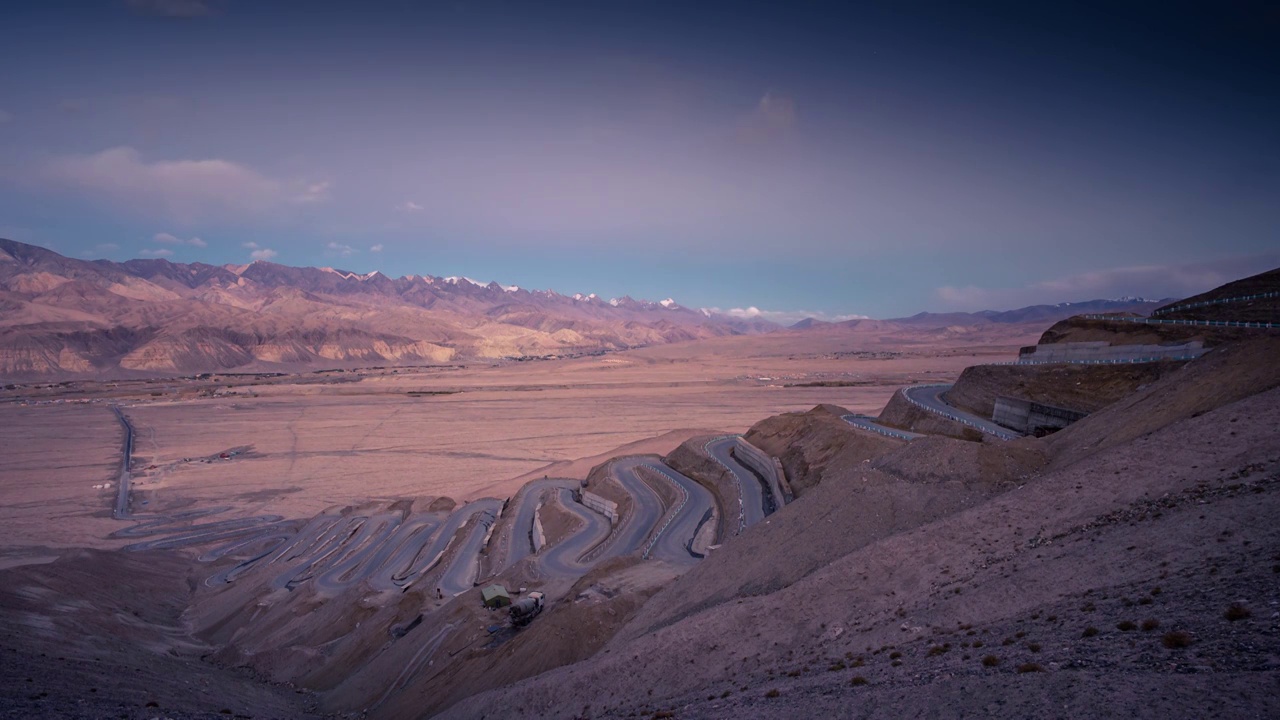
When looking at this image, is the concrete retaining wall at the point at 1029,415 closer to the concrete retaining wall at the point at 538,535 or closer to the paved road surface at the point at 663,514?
the paved road surface at the point at 663,514

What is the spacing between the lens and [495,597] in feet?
80.8

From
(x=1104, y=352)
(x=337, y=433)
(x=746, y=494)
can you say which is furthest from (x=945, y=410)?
(x=337, y=433)

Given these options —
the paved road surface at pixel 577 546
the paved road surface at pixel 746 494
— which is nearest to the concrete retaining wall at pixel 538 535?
the paved road surface at pixel 577 546

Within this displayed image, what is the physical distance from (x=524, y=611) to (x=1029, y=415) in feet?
96.5

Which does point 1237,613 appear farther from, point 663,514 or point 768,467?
point 768,467

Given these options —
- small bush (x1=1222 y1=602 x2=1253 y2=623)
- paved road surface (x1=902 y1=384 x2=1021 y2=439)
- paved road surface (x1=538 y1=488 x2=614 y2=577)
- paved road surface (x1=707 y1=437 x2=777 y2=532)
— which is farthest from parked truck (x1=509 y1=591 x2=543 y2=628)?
paved road surface (x1=902 y1=384 x2=1021 y2=439)

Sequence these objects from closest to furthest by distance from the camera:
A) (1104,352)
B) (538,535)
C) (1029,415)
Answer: (1029,415) → (538,535) → (1104,352)

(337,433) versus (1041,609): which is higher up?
(1041,609)

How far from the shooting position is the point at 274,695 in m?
22.2

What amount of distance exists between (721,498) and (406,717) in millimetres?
22161

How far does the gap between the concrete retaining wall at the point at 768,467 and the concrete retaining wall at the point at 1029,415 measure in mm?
13377

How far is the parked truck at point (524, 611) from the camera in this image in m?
23.0

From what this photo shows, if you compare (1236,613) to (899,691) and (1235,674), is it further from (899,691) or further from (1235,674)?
(899,691)

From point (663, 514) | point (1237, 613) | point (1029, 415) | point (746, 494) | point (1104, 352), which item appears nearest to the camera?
point (1237, 613)
